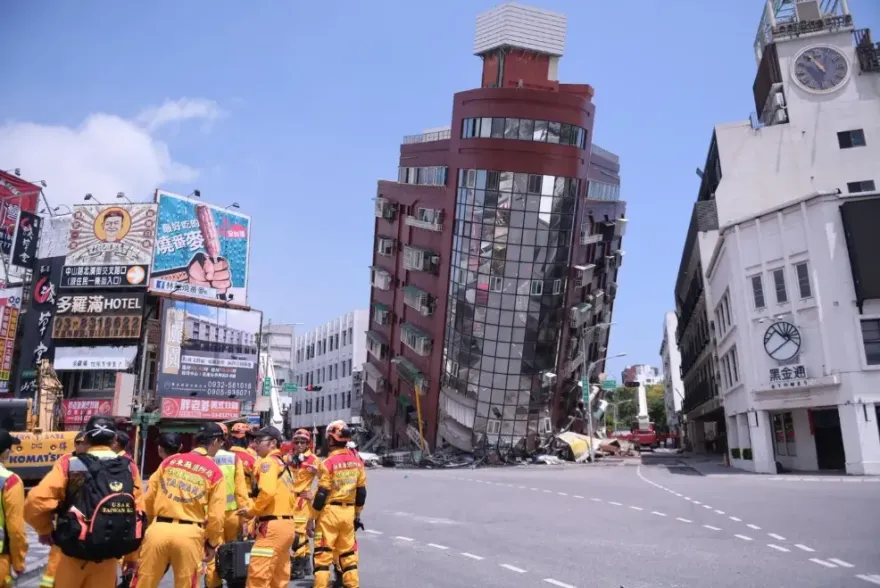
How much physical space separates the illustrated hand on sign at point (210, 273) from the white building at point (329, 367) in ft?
98.4

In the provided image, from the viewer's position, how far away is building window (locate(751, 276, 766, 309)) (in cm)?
3194

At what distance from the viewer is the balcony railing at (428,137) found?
2170 inches

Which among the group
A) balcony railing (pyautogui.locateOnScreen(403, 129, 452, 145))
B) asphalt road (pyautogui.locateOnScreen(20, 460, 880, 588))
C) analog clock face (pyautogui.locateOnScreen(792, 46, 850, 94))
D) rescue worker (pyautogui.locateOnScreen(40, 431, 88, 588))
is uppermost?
balcony railing (pyautogui.locateOnScreen(403, 129, 452, 145))

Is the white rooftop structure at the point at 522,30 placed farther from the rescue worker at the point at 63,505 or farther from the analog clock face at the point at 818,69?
the rescue worker at the point at 63,505

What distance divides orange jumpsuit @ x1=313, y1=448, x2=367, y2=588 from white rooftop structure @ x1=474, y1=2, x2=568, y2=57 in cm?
5066

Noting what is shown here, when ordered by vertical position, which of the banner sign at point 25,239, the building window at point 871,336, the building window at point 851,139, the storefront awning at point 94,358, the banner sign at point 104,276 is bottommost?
the building window at point 871,336

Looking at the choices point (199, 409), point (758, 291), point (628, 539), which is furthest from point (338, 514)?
point (199, 409)

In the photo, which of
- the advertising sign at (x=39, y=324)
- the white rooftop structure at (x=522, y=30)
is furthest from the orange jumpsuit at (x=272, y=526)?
the white rooftop structure at (x=522, y=30)

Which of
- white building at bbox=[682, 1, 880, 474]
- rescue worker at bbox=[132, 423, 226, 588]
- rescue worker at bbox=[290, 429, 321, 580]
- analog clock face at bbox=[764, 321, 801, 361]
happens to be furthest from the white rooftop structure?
rescue worker at bbox=[132, 423, 226, 588]

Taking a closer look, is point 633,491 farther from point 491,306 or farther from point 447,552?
point 491,306

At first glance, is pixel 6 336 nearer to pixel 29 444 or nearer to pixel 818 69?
pixel 29 444

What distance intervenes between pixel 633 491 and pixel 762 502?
15.6 ft

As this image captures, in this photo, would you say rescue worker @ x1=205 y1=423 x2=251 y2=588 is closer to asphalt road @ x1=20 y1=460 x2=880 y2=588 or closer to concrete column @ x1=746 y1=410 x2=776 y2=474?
asphalt road @ x1=20 y1=460 x2=880 y2=588

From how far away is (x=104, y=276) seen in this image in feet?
143
